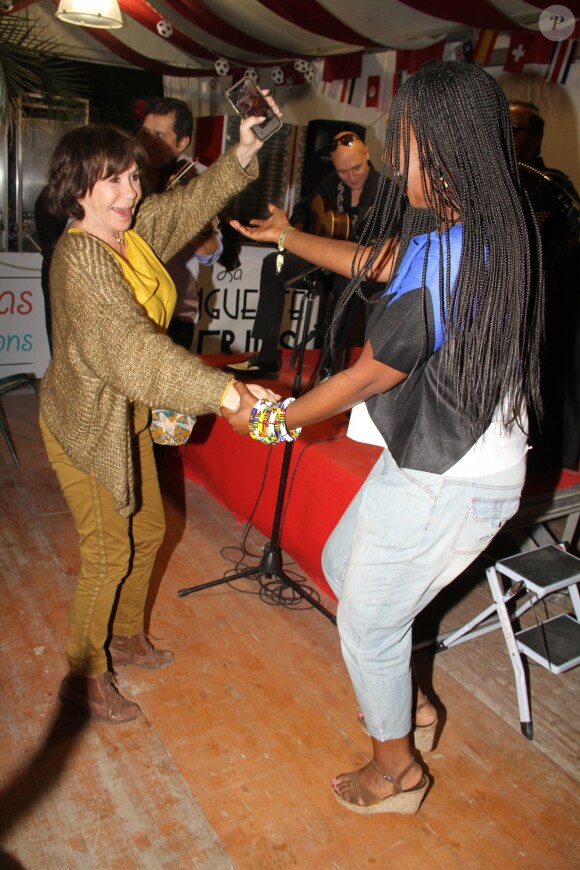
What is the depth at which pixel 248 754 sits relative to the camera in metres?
1.93

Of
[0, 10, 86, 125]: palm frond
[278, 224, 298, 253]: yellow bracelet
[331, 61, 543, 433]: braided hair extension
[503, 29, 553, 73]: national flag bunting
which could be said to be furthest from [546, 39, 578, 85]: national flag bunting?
[331, 61, 543, 433]: braided hair extension

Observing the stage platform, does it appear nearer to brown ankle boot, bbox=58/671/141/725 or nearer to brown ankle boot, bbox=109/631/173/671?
brown ankle boot, bbox=109/631/173/671

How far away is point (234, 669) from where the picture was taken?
2.26 metres

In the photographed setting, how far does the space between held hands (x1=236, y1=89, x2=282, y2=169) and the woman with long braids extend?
0.47 metres

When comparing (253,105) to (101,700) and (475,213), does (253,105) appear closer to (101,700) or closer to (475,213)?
(475,213)

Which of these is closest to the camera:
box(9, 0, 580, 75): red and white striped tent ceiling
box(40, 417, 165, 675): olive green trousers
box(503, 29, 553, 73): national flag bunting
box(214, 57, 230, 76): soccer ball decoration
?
box(40, 417, 165, 675): olive green trousers

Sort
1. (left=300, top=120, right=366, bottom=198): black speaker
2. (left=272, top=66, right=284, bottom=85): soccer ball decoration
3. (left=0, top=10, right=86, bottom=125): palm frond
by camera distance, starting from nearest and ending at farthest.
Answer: (left=0, top=10, right=86, bottom=125): palm frond, (left=300, top=120, right=366, bottom=198): black speaker, (left=272, top=66, right=284, bottom=85): soccer ball decoration

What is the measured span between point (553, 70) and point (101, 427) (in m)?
5.71

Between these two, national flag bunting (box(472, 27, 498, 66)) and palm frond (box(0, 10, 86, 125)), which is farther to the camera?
national flag bunting (box(472, 27, 498, 66))

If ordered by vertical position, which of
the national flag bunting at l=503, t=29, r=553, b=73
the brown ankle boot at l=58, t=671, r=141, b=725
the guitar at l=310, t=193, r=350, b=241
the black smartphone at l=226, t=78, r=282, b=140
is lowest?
the brown ankle boot at l=58, t=671, r=141, b=725

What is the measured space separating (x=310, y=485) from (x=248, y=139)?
1289 millimetres

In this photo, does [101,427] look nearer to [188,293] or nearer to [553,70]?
[188,293]

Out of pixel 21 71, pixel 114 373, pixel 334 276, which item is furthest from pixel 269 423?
pixel 21 71

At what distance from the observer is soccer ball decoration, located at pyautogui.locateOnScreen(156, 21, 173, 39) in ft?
23.8
